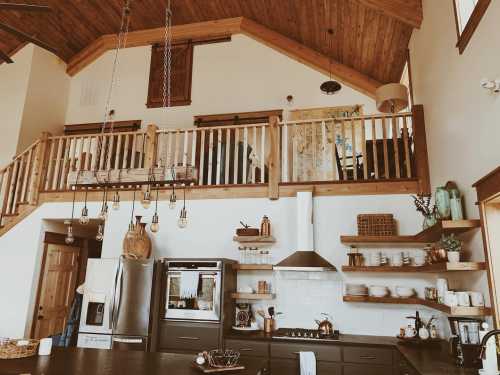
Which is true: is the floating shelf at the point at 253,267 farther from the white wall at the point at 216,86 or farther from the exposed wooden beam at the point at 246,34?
the exposed wooden beam at the point at 246,34

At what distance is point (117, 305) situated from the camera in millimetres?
4695

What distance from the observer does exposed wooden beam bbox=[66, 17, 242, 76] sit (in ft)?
25.6

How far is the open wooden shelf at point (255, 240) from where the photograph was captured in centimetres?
496

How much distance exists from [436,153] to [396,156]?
64cm

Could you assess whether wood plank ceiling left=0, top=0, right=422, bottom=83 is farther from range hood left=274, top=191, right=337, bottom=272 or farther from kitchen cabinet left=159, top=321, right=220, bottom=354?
kitchen cabinet left=159, top=321, right=220, bottom=354

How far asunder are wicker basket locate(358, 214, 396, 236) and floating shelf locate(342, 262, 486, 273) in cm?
42

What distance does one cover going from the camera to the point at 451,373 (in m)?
2.70

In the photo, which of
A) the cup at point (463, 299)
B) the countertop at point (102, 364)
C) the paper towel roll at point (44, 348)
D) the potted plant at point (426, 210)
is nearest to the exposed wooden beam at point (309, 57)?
the potted plant at point (426, 210)

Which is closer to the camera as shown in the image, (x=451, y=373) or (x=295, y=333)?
(x=451, y=373)

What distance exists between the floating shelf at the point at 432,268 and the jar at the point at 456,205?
0.44 meters

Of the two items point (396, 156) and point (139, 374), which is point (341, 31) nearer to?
point (396, 156)

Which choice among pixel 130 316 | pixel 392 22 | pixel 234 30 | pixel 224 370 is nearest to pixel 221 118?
pixel 234 30

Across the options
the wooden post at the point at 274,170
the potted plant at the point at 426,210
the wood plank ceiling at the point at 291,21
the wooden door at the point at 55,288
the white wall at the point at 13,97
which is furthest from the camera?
the white wall at the point at 13,97

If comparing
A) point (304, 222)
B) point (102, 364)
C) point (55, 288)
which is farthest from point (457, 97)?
point (55, 288)
